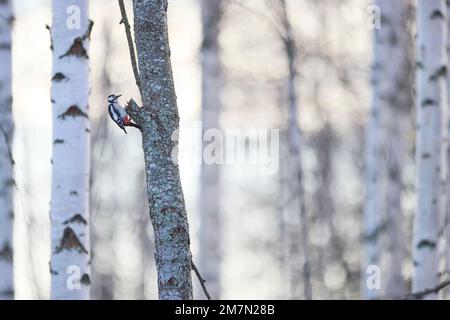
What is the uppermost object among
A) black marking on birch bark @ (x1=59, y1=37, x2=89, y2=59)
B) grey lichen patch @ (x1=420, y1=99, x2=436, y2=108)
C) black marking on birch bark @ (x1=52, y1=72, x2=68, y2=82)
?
black marking on birch bark @ (x1=59, y1=37, x2=89, y2=59)

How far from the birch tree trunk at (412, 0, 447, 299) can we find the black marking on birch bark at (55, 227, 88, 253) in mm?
2800

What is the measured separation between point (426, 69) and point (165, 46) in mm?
4002

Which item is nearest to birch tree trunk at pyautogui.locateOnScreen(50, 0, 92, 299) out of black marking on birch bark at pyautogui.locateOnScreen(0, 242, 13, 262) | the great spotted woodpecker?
black marking on birch bark at pyautogui.locateOnScreen(0, 242, 13, 262)

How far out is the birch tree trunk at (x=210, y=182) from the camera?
9.84 meters

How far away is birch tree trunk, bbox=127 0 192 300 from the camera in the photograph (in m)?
3.61

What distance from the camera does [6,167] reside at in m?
6.97

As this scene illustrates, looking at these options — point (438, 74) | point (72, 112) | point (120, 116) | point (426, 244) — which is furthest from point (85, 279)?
point (438, 74)

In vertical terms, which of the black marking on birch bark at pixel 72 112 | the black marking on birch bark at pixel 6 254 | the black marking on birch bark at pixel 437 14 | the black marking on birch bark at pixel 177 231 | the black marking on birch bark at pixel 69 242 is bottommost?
the black marking on birch bark at pixel 6 254

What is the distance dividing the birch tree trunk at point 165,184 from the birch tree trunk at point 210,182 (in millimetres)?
6136

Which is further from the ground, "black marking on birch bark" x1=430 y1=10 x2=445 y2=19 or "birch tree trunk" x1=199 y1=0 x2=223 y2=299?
"black marking on birch bark" x1=430 y1=10 x2=445 y2=19

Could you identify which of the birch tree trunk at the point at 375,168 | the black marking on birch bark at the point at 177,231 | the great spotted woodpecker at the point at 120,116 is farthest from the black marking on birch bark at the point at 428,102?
the black marking on birch bark at the point at 177,231

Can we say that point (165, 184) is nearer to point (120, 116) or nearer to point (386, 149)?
point (120, 116)

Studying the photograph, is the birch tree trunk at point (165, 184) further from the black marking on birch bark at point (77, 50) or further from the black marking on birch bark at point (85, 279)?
the black marking on birch bark at point (77, 50)

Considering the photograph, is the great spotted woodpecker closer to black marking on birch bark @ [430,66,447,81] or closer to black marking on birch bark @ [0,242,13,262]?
black marking on birch bark @ [0,242,13,262]
